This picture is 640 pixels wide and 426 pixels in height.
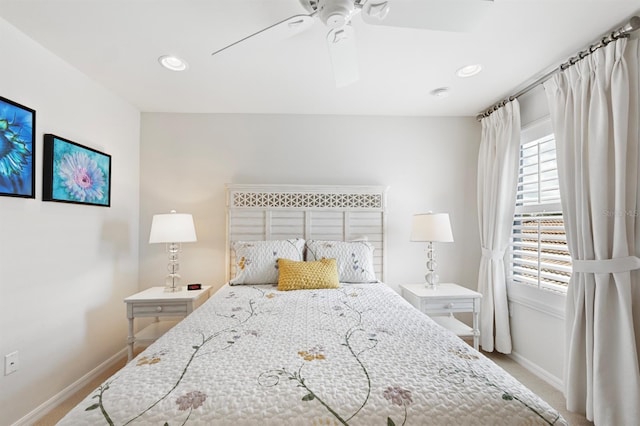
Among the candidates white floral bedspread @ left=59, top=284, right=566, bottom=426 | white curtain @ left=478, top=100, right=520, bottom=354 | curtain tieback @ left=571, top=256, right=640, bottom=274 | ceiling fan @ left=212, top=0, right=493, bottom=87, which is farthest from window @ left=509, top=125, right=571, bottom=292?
ceiling fan @ left=212, top=0, right=493, bottom=87

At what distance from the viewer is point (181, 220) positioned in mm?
2529

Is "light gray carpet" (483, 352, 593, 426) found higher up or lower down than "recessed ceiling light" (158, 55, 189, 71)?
lower down

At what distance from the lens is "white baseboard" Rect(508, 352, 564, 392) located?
221cm

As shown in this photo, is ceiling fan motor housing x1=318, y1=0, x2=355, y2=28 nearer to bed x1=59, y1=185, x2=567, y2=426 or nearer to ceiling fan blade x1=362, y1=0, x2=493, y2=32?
ceiling fan blade x1=362, y1=0, x2=493, y2=32

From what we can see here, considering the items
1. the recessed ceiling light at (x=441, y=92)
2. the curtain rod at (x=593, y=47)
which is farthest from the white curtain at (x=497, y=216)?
the recessed ceiling light at (x=441, y=92)

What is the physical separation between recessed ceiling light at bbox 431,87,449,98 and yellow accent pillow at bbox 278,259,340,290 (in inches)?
68.6

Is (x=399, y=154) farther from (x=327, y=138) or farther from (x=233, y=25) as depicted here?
(x=233, y=25)

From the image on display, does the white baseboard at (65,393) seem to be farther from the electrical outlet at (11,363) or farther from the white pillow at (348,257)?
the white pillow at (348,257)

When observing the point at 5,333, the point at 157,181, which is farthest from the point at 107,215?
the point at 5,333

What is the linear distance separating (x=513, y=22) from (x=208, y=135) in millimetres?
2665

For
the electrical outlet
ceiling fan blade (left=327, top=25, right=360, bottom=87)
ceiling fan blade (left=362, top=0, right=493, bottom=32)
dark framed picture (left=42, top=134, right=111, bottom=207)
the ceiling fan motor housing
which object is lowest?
the electrical outlet

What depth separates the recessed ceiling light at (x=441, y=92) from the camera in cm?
252

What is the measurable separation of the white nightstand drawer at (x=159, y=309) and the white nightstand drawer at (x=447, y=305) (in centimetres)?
203

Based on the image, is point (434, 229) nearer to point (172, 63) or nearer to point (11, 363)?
point (172, 63)
